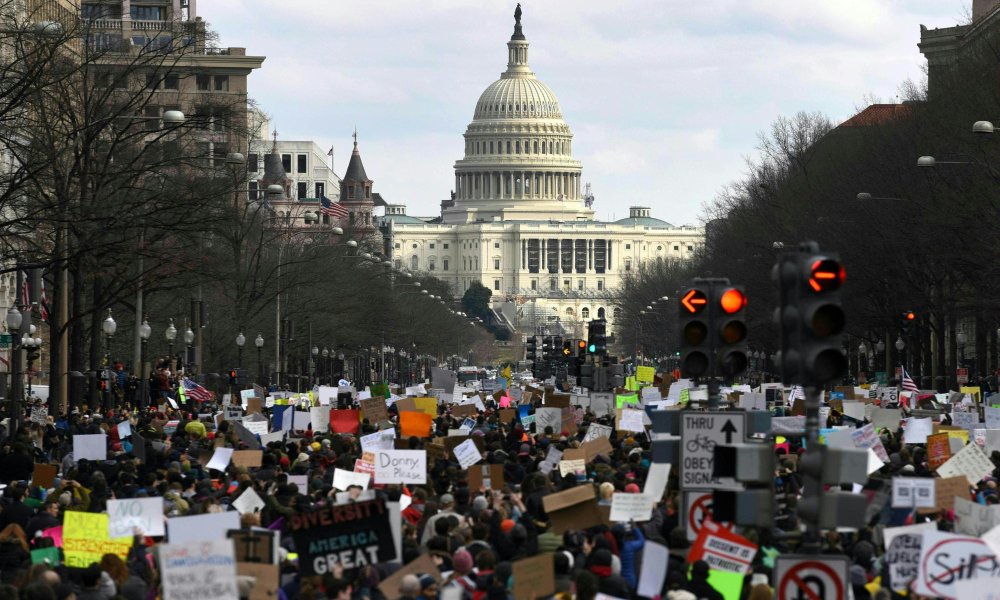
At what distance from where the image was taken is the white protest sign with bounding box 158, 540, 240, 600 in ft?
44.2

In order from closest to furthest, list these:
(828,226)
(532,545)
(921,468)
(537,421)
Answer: (532,545)
(921,468)
(537,421)
(828,226)

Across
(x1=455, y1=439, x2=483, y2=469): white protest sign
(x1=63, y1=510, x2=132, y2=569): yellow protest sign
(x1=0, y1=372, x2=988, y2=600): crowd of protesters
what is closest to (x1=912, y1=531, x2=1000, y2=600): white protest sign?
(x1=0, y1=372, x2=988, y2=600): crowd of protesters

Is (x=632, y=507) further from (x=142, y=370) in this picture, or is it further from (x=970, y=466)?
(x=142, y=370)

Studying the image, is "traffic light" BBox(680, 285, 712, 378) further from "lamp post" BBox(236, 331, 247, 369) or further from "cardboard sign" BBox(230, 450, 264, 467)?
"lamp post" BBox(236, 331, 247, 369)

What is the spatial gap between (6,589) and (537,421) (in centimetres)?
2060

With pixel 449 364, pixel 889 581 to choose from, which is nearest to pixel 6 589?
pixel 889 581

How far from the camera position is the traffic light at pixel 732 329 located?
17.4 metres

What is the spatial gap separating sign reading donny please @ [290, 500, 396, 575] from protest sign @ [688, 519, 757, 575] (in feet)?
6.57

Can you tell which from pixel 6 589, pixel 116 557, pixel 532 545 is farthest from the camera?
pixel 532 545

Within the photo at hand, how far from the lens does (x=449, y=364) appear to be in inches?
6821

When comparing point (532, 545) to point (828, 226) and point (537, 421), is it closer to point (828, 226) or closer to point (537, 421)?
point (537, 421)

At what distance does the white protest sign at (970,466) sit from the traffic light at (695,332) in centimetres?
539

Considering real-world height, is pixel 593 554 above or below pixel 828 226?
below

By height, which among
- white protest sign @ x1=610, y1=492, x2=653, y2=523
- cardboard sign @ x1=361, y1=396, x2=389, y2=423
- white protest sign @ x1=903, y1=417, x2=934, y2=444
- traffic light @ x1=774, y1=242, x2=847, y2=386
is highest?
traffic light @ x1=774, y1=242, x2=847, y2=386
